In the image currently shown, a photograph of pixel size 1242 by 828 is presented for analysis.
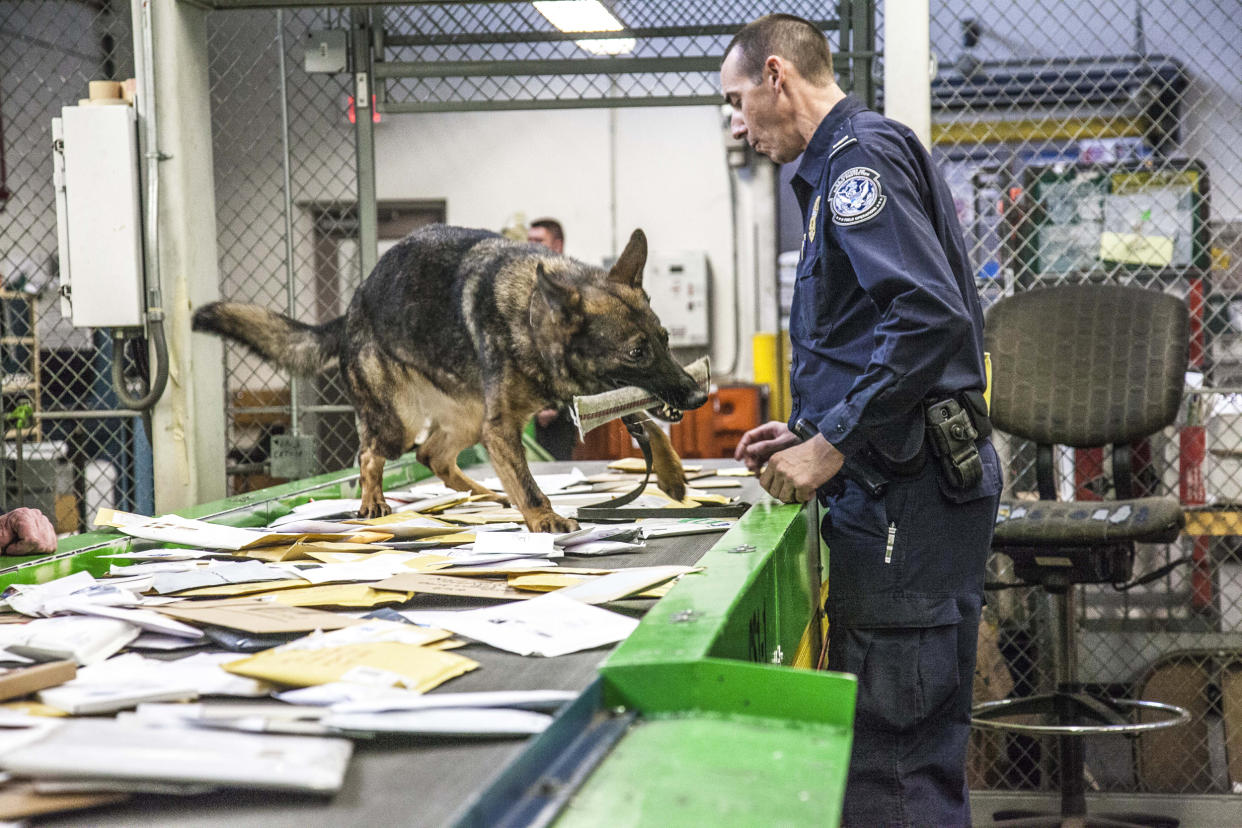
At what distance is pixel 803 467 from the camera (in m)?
1.81

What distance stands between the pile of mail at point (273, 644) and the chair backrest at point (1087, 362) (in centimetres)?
148

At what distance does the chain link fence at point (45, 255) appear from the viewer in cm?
632

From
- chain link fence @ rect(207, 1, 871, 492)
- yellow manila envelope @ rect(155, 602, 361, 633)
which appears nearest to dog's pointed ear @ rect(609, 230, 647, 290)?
yellow manila envelope @ rect(155, 602, 361, 633)

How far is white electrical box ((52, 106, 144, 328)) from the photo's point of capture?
2.79 metres

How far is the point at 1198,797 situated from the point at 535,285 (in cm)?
253

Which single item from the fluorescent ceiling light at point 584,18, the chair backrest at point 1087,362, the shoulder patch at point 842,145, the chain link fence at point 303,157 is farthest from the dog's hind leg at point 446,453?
the chain link fence at point 303,157

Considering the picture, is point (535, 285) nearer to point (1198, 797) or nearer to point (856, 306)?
point (856, 306)

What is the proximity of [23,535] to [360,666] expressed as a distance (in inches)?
40.4

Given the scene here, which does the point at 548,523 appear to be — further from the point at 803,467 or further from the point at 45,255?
the point at 45,255

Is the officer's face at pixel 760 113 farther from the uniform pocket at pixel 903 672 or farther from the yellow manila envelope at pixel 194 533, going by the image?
the yellow manila envelope at pixel 194 533

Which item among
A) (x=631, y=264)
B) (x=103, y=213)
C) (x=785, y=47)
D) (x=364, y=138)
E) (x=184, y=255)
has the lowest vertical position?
(x=631, y=264)

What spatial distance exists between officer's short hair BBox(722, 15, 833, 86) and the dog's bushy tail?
1.25 metres

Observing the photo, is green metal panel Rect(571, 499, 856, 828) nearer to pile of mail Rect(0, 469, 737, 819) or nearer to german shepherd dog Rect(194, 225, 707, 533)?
pile of mail Rect(0, 469, 737, 819)

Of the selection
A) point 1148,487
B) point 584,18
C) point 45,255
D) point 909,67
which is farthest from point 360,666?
point 45,255
